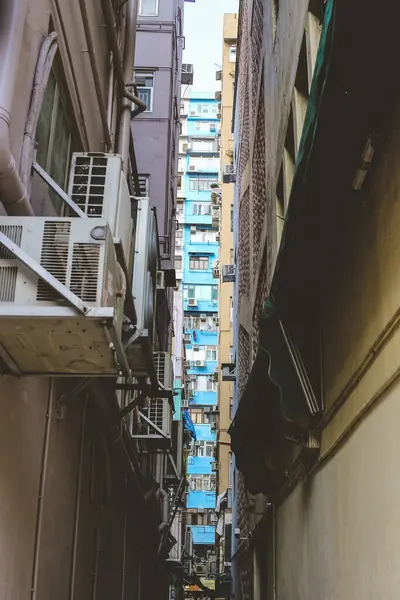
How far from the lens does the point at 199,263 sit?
5750 cm

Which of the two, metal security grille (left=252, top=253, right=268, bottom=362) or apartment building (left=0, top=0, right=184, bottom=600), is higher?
metal security grille (left=252, top=253, right=268, bottom=362)

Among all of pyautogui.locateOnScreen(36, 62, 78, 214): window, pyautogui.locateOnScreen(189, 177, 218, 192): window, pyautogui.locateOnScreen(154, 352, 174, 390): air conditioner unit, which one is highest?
pyautogui.locateOnScreen(189, 177, 218, 192): window

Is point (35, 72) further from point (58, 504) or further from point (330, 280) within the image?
point (58, 504)

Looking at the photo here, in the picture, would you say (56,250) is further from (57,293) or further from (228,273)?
(228,273)

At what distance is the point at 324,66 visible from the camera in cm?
→ 407

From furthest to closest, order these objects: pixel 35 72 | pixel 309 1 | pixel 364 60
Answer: pixel 309 1, pixel 35 72, pixel 364 60

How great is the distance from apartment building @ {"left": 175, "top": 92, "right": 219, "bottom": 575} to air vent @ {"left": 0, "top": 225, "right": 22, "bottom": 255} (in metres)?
45.7

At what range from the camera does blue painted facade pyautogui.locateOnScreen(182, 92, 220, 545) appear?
5281 centimetres

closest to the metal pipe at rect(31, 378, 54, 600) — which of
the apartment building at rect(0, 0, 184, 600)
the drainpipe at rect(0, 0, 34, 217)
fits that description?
the apartment building at rect(0, 0, 184, 600)

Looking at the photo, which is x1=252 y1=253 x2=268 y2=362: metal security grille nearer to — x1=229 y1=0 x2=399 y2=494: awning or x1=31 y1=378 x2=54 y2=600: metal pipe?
x1=229 y1=0 x2=399 y2=494: awning

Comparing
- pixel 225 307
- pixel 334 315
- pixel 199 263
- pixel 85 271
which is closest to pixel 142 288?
pixel 334 315

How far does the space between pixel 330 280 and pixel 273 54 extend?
20.1 ft

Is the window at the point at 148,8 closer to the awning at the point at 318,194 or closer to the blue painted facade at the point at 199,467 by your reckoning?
the awning at the point at 318,194

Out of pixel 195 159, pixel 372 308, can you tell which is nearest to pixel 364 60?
pixel 372 308
